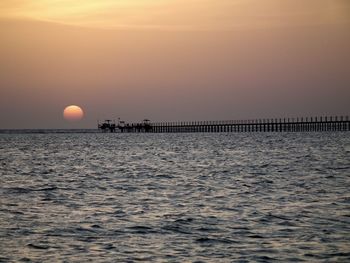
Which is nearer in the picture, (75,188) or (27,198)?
(27,198)

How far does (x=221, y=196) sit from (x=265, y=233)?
9.09m

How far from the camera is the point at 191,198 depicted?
25.8 metres

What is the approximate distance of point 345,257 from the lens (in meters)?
14.5

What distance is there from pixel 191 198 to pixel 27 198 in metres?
6.46

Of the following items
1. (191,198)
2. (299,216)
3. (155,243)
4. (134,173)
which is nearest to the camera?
(155,243)

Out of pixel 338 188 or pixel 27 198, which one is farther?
pixel 338 188

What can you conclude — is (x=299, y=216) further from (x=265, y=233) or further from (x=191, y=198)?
(x=191, y=198)

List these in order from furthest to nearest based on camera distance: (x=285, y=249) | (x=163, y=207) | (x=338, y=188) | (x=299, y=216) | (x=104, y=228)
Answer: (x=338, y=188)
(x=163, y=207)
(x=299, y=216)
(x=104, y=228)
(x=285, y=249)

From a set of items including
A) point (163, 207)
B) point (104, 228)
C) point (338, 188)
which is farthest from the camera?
point (338, 188)

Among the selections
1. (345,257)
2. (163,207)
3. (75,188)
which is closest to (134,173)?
(75,188)

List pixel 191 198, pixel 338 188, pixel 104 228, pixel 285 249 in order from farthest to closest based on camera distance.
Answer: pixel 338 188 → pixel 191 198 → pixel 104 228 → pixel 285 249

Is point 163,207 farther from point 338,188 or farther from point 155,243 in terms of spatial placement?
point 338,188

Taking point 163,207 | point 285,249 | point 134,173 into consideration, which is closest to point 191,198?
point 163,207

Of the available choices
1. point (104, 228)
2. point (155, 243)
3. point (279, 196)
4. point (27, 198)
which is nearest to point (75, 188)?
point (27, 198)
